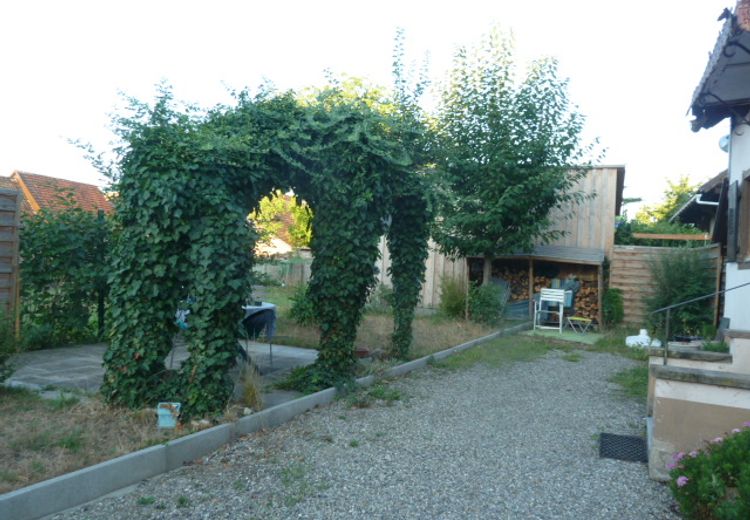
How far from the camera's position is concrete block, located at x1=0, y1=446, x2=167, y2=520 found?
3576 millimetres

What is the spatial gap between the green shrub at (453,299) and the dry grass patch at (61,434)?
9308mm

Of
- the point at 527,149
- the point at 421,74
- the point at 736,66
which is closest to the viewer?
the point at 736,66

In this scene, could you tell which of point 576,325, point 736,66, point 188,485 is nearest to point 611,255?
point 576,325

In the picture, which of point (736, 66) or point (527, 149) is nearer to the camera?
point (736, 66)

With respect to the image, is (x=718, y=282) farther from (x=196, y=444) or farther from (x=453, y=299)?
(x=196, y=444)

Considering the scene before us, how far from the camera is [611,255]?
14.5m

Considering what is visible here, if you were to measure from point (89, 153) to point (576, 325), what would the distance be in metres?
11.4

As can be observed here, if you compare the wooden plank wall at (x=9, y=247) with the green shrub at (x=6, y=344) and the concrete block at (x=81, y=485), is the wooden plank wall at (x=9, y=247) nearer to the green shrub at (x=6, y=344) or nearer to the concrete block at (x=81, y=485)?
the green shrub at (x=6, y=344)

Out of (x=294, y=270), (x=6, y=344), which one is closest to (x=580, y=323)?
(x=294, y=270)

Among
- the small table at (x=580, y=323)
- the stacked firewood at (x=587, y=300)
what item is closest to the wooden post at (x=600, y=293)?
the small table at (x=580, y=323)

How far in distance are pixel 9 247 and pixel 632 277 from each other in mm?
12742

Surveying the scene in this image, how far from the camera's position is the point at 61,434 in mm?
4746

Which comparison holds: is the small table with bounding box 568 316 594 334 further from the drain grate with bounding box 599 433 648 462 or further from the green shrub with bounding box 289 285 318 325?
the drain grate with bounding box 599 433 648 462

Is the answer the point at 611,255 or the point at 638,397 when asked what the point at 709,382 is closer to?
the point at 638,397
